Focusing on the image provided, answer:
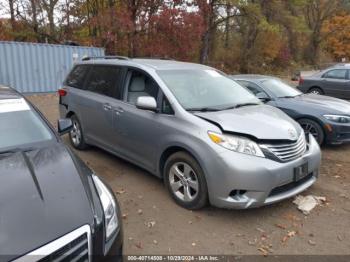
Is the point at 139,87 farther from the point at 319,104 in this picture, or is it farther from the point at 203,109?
the point at 319,104

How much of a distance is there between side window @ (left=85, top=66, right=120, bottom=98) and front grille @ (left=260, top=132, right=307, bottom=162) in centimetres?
230

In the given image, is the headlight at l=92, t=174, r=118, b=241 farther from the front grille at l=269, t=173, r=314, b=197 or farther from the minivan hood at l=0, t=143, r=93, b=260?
the front grille at l=269, t=173, r=314, b=197

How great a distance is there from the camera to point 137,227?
11.2 ft

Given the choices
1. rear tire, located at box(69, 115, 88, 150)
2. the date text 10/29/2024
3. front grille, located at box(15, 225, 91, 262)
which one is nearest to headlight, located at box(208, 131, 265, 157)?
the date text 10/29/2024

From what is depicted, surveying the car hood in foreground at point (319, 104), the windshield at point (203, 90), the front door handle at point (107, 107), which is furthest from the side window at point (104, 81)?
the car hood in foreground at point (319, 104)

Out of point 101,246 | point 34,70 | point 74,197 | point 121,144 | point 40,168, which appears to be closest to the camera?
point 101,246

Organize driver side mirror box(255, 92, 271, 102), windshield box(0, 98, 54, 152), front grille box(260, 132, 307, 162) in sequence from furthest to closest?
driver side mirror box(255, 92, 271, 102) → front grille box(260, 132, 307, 162) → windshield box(0, 98, 54, 152)

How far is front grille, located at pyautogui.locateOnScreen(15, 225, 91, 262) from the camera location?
5.75 ft

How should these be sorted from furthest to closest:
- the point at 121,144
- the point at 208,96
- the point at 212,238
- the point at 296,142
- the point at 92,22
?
the point at 92,22, the point at 121,144, the point at 208,96, the point at 296,142, the point at 212,238

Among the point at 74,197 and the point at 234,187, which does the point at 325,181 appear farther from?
the point at 74,197

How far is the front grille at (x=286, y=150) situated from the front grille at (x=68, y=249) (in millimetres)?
2098

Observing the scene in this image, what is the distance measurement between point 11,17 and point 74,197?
19.0m

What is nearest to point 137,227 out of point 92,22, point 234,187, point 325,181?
point 234,187

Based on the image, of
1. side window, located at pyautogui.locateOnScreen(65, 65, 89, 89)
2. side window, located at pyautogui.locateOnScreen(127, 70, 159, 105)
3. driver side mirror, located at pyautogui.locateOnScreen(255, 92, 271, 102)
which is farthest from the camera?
driver side mirror, located at pyautogui.locateOnScreen(255, 92, 271, 102)
